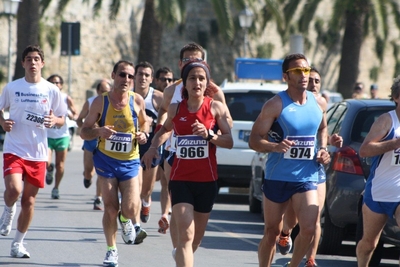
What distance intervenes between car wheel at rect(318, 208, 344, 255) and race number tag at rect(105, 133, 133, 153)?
6.95 ft

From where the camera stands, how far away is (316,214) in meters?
7.43

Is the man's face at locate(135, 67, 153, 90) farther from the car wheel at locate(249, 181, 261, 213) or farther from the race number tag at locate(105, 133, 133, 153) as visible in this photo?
the car wheel at locate(249, 181, 261, 213)

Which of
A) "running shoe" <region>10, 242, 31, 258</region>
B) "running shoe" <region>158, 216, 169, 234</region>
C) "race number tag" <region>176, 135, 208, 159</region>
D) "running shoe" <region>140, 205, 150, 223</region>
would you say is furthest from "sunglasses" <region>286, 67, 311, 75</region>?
"running shoe" <region>140, 205, 150, 223</region>

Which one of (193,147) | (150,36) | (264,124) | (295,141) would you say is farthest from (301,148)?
(150,36)

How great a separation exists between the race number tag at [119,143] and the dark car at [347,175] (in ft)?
6.70

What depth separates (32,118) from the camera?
9195 millimetres

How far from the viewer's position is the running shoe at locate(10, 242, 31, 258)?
8961 millimetres

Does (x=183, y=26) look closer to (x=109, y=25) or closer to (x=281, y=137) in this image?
(x=109, y=25)

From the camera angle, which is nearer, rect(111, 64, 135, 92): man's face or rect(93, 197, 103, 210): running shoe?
rect(111, 64, 135, 92): man's face

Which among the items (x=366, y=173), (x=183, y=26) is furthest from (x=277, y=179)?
(x=183, y=26)

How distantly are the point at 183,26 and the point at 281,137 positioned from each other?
140 feet

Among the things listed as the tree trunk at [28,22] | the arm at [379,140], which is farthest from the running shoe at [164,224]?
the tree trunk at [28,22]

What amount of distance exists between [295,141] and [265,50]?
4388 centimetres

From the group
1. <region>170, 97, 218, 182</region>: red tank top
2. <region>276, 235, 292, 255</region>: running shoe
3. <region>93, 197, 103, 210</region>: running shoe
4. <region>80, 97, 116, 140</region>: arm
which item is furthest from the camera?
<region>93, 197, 103, 210</region>: running shoe
